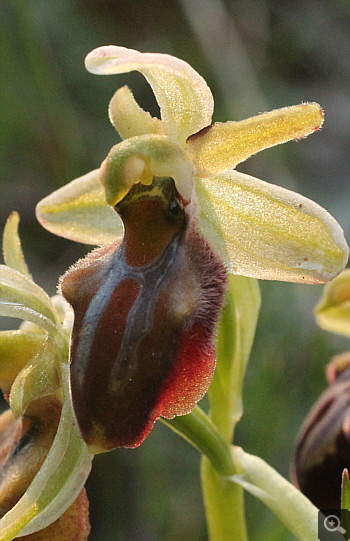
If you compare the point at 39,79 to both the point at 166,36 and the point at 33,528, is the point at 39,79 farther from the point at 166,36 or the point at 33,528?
the point at 33,528

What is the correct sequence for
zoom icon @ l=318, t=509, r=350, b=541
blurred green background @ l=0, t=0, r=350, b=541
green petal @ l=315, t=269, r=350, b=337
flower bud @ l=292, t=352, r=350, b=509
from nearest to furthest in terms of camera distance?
1. zoom icon @ l=318, t=509, r=350, b=541
2. flower bud @ l=292, t=352, r=350, b=509
3. green petal @ l=315, t=269, r=350, b=337
4. blurred green background @ l=0, t=0, r=350, b=541

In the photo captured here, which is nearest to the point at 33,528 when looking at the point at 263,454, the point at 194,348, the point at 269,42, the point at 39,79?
the point at 194,348

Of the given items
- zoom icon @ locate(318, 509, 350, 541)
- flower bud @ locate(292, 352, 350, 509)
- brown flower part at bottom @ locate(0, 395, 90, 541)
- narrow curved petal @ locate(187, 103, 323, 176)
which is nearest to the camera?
narrow curved petal @ locate(187, 103, 323, 176)

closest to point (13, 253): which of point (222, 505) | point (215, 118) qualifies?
point (222, 505)

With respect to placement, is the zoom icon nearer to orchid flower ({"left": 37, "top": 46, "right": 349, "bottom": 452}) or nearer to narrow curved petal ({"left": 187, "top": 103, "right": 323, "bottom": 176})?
→ orchid flower ({"left": 37, "top": 46, "right": 349, "bottom": 452})

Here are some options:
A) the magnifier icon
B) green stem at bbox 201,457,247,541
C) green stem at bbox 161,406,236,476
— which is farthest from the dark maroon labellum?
the magnifier icon
